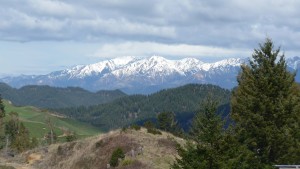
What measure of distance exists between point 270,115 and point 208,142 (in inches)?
296

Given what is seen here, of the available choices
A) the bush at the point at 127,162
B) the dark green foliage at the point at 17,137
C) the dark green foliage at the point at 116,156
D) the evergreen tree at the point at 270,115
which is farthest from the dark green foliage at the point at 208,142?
the dark green foliage at the point at 17,137

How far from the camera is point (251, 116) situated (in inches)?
1265

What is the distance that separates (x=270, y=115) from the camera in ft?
106

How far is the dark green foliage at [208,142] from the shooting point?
2681 centimetres

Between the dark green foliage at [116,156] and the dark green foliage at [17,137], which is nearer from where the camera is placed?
the dark green foliage at [116,156]

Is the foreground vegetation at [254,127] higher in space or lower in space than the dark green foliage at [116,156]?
higher

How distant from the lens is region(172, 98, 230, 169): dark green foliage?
1056 inches

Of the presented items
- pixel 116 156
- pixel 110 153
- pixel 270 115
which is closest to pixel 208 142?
pixel 270 115

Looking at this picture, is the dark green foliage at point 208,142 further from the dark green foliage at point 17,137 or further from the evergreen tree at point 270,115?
the dark green foliage at point 17,137

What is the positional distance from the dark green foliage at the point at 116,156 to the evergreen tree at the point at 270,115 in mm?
21047

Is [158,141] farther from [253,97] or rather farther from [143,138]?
[253,97]

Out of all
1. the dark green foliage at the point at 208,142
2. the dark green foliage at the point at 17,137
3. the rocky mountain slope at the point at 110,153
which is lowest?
the dark green foliage at the point at 17,137

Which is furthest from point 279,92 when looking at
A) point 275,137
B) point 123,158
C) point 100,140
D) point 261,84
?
point 100,140

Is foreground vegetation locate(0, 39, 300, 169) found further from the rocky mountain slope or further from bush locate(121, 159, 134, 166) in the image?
the rocky mountain slope
